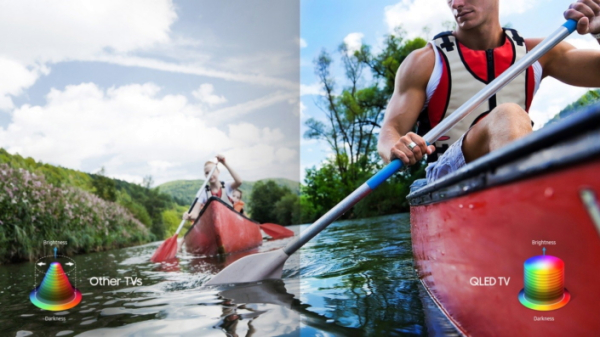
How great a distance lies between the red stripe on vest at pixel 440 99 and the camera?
1262 mm

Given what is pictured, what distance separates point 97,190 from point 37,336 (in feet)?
17.4

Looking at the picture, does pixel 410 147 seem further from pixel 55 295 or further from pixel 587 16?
pixel 55 295

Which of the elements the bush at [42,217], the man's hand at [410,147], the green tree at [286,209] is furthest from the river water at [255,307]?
the green tree at [286,209]

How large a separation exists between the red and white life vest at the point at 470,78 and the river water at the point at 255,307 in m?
0.54

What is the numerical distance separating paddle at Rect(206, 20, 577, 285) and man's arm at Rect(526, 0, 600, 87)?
0.03 metres

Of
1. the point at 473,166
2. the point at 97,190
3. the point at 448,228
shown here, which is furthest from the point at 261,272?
the point at 97,190

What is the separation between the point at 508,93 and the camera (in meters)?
1.26

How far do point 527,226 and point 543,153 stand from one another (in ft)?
0.45

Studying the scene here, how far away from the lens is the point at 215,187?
4.74 meters

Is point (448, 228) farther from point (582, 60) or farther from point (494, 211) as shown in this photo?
point (582, 60)

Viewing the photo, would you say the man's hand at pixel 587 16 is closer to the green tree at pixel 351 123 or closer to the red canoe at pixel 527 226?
the red canoe at pixel 527 226

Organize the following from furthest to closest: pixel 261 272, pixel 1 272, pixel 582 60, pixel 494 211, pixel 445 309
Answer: pixel 1 272 < pixel 261 272 < pixel 582 60 < pixel 445 309 < pixel 494 211

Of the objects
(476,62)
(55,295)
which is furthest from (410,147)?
(55,295)

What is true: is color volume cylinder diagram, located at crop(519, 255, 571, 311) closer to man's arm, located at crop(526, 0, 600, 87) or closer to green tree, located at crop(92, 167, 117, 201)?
man's arm, located at crop(526, 0, 600, 87)
